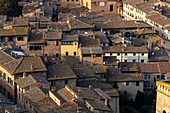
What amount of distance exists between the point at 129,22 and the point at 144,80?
1063 inches

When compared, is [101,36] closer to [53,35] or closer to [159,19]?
[53,35]

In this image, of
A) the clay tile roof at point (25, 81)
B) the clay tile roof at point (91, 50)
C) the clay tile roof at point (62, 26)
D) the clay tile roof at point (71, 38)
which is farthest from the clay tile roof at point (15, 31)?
the clay tile roof at point (25, 81)

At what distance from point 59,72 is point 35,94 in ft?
29.5

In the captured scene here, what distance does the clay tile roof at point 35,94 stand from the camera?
59.2 meters

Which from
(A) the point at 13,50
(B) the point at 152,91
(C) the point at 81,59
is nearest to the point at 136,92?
(B) the point at 152,91

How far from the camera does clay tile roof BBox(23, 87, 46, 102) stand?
59.2 m

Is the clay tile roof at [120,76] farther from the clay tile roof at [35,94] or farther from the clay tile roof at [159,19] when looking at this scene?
the clay tile roof at [159,19]

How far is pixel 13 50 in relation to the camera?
76188 millimetres

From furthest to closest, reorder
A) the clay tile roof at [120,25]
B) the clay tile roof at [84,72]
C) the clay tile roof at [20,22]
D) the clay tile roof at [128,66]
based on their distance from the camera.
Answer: the clay tile roof at [120,25] < the clay tile roof at [20,22] < the clay tile roof at [128,66] < the clay tile roof at [84,72]

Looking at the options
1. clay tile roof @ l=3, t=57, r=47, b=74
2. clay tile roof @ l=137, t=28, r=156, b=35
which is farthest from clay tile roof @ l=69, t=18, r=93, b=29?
clay tile roof @ l=3, t=57, r=47, b=74

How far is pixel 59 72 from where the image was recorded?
68.4 m

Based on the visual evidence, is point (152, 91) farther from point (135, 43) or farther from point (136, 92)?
point (135, 43)

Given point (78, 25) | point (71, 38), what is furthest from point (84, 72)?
point (78, 25)

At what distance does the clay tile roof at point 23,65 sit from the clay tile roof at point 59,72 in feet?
5.59
